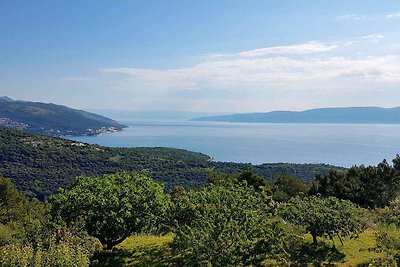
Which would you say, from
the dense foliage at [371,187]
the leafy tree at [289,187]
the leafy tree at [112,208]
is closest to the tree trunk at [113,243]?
the leafy tree at [112,208]

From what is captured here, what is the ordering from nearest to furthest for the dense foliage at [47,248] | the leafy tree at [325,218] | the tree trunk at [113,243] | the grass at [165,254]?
the dense foliage at [47,248], the leafy tree at [325,218], the grass at [165,254], the tree trunk at [113,243]

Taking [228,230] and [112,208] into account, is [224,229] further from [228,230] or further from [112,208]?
[112,208]

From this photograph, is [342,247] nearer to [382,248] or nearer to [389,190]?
[382,248]

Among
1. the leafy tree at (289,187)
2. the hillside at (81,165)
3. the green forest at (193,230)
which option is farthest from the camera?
the hillside at (81,165)

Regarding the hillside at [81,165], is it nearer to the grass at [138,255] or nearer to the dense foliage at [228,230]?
the grass at [138,255]

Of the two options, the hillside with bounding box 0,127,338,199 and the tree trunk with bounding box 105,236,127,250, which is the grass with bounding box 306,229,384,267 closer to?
the tree trunk with bounding box 105,236,127,250

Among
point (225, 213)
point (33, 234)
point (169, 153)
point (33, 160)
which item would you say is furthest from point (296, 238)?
point (169, 153)

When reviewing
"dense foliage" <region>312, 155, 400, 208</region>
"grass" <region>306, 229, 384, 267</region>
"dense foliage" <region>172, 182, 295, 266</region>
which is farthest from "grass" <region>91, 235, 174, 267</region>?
"dense foliage" <region>312, 155, 400, 208</region>
